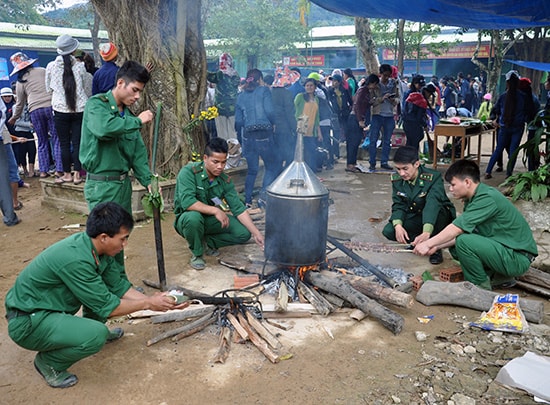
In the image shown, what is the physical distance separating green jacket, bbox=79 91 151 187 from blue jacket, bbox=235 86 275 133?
117 inches

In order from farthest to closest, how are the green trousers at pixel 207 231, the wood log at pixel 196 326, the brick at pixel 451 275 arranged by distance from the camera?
1. the green trousers at pixel 207 231
2. the brick at pixel 451 275
3. the wood log at pixel 196 326

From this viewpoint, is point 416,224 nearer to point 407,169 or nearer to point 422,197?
point 422,197

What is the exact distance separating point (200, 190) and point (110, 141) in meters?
1.18

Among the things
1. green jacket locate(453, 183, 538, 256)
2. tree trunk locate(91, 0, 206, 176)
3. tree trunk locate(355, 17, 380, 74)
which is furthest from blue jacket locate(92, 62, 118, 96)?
tree trunk locate(355, 17, 380, 74)

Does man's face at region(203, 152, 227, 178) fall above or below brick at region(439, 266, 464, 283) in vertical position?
above

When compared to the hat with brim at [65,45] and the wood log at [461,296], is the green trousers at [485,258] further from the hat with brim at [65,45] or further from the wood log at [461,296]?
the hat with brim at [65,45]

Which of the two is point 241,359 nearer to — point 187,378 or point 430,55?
point 187,378

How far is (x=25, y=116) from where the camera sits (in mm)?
9891

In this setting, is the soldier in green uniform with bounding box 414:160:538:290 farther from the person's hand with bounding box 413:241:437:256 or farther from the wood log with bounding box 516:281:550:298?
the wood log with bounding box 516:281:550:298

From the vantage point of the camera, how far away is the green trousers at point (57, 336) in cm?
308

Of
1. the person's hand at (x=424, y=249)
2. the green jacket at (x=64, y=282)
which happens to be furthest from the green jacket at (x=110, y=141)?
the person's hand at (x=424, y=249)

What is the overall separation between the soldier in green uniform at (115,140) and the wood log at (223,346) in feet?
3.51

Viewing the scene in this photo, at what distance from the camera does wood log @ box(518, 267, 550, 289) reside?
4.77 m

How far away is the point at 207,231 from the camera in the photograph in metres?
5.54
